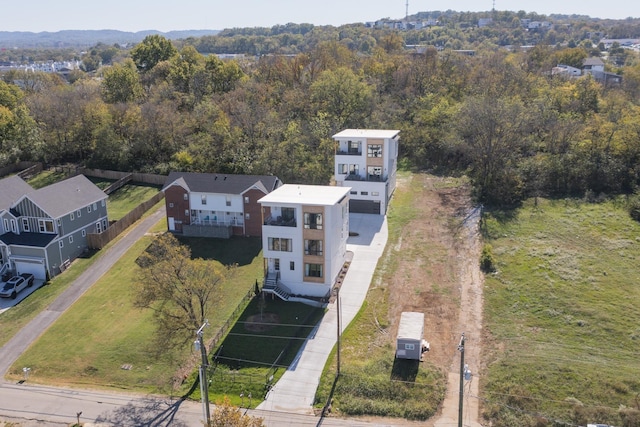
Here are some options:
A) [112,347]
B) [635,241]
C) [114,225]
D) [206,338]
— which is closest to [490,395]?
[206,338]

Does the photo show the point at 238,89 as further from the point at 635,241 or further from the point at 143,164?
A: the point at 635,241

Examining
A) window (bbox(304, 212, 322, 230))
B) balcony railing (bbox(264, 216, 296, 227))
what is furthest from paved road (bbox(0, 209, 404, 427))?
balcony railing (bbox(264, 216, 296, 227))

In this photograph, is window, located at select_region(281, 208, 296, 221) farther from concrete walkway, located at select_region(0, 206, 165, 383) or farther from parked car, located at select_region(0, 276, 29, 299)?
parked car, located at select_region(0, 276, 29, 299)

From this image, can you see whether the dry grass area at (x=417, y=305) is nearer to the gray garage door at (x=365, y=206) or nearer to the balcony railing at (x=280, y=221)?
the gray garage door at (x=365, y=206)

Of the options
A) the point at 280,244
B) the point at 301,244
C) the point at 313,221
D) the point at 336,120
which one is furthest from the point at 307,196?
the point at 336,120

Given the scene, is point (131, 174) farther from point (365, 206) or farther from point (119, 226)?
point (365, 206)

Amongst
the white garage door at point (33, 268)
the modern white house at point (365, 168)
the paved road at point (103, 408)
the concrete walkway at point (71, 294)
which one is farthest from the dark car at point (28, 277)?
the modern white house at point (365, 168)
